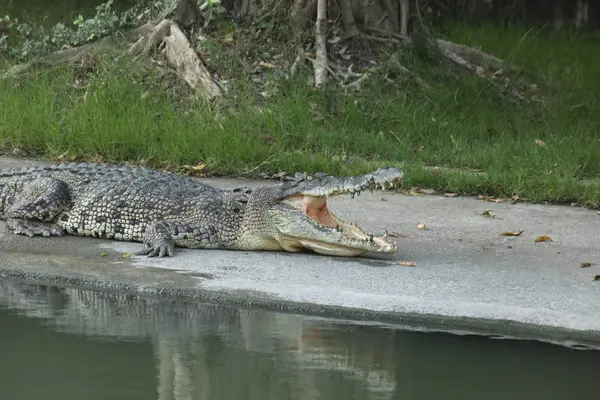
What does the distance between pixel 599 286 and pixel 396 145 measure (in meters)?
3.81

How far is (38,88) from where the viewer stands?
10.4 meters

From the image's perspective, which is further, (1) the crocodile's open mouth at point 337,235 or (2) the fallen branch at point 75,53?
(2) the fallen branch at point 75,53

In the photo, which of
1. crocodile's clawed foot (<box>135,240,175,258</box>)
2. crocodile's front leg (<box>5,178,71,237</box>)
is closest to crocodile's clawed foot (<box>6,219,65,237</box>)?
crocodile's front leg (<box>5,178,71,237</box>)

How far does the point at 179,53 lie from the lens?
426 inches

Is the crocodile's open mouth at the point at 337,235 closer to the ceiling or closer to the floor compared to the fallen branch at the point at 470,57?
closer to the floor

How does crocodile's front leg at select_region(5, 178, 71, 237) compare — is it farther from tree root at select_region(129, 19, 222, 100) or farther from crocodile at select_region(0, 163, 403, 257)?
tree root at select_region(129, 19, 222, 100)

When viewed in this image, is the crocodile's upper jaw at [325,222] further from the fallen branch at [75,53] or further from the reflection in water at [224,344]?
the fallen branch at [75,53]

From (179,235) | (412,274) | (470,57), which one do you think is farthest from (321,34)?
(412,274)

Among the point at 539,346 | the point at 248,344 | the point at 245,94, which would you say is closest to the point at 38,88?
the point at 245,94

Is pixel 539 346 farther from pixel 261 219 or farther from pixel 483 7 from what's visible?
pixel 483 7

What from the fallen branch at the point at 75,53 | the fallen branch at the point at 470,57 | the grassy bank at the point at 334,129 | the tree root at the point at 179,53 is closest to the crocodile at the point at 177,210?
the grassy bank at the point at 334,129

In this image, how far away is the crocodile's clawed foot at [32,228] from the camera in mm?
6969

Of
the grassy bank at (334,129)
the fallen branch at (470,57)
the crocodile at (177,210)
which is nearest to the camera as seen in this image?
the crocodile at (177,210)

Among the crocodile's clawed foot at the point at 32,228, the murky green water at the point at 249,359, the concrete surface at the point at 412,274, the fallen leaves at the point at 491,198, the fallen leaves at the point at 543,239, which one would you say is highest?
the fallen leaves at the point at 491,198
